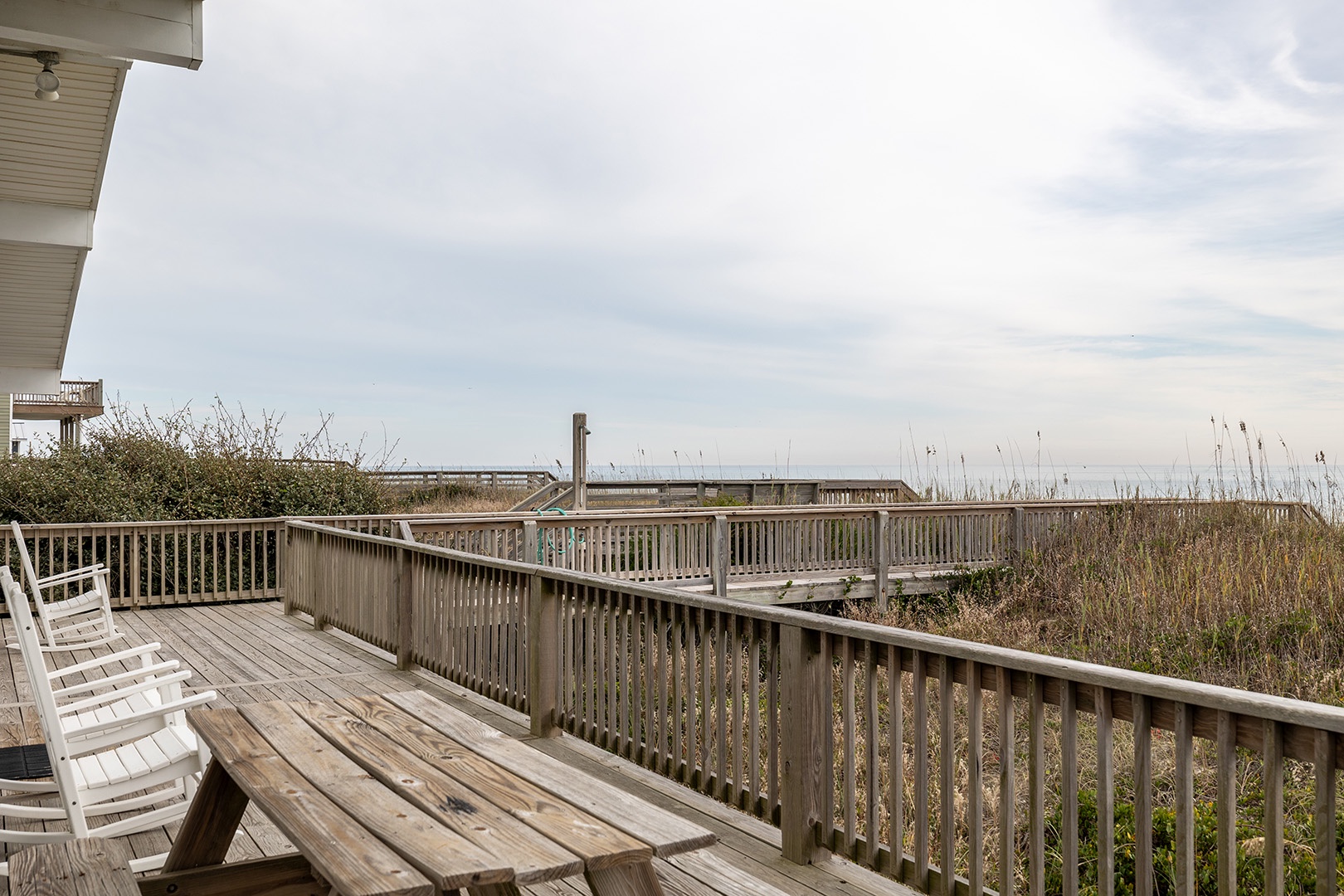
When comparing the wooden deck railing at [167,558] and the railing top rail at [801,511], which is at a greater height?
the railing top rail at [801,511]

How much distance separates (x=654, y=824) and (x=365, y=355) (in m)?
47.5

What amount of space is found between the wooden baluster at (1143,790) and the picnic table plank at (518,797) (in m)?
1.36

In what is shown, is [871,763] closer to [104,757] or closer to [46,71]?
[104,757]

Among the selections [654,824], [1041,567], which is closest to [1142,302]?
[1041,567]

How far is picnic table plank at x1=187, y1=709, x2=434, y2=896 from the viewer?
1.45 meters

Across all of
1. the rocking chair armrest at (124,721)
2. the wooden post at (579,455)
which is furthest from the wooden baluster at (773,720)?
the wooden post at (579,455)

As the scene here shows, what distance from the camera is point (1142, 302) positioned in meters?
26.2

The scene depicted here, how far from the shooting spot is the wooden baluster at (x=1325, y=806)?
6.29ft

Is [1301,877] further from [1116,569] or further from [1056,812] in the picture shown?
[1116,569]

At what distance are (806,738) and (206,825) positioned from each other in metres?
1.87

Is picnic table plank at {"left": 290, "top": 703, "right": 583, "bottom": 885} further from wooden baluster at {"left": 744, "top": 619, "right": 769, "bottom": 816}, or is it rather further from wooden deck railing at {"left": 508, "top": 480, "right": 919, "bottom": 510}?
wooden deck railing at {"left": 508, "top": 480, "right": 919, "bottom": 510}

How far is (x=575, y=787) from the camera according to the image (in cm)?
192

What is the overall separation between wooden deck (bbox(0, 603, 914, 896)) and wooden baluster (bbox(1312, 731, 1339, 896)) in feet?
4.84

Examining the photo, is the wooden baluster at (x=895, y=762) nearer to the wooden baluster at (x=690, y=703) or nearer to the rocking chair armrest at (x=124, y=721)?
the wooden baluster at (x=690, y=703)
